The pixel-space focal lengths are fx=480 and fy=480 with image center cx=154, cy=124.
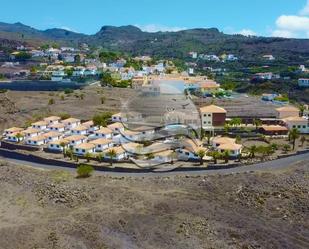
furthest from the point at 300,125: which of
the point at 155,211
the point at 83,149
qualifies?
the point at 155,211

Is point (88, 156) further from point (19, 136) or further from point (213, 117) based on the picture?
point (213, 117)

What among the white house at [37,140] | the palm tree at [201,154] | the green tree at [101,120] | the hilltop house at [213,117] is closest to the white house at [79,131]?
the green tree at [101,120]

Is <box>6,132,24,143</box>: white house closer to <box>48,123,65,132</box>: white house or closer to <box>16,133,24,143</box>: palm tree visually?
<box>16,133,24,143</box>: palm tree

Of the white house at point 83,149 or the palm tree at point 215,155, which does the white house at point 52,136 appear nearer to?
the white house at point 83,149

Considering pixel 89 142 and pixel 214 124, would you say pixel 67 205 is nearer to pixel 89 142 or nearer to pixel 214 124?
pixel 89 142

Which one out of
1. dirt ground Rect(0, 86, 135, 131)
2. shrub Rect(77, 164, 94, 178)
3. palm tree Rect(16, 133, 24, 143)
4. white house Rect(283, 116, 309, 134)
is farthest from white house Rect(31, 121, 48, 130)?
white house Rect(283, 116, 309, 134)
